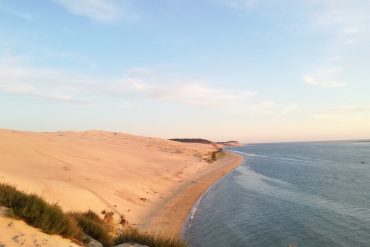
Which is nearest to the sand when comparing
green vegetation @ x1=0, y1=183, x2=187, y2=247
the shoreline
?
the shoreline

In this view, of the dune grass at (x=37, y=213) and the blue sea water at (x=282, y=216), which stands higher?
the dune grass at (x=37, y=213)

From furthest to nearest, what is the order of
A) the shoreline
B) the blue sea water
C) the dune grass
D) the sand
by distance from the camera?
the shoreline → the blue sea water → the sand → the dune grass

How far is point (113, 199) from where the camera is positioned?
25.1 meters

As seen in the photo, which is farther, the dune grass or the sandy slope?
the sandy slope

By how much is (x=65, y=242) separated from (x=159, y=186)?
1117 inches

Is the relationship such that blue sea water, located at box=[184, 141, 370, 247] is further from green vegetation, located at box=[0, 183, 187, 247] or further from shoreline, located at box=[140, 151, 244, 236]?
green vegetation, located at box=[0, 183, 187, 247]

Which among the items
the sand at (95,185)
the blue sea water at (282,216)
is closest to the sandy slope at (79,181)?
the sand at (95,185)

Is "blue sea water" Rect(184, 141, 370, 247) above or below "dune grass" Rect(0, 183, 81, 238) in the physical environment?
below

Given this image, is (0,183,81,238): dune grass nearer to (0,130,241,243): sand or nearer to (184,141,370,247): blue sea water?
(0,130,241,243): sand

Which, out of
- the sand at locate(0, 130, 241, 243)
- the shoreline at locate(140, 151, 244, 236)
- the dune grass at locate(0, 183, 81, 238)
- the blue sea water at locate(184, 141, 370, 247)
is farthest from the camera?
the shoreline at locate(140, 151, 244, 236)

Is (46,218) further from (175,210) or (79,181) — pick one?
(175,210)

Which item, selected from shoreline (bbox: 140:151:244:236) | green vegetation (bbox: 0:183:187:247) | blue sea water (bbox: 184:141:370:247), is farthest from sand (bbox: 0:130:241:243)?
green vegetation (bbox: 0:183:187:247)

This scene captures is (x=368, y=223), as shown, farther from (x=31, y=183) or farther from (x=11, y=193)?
(x=11, y=193)

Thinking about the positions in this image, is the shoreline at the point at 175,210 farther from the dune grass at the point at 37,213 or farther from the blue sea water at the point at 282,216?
the dune grass at the point at 37,213
